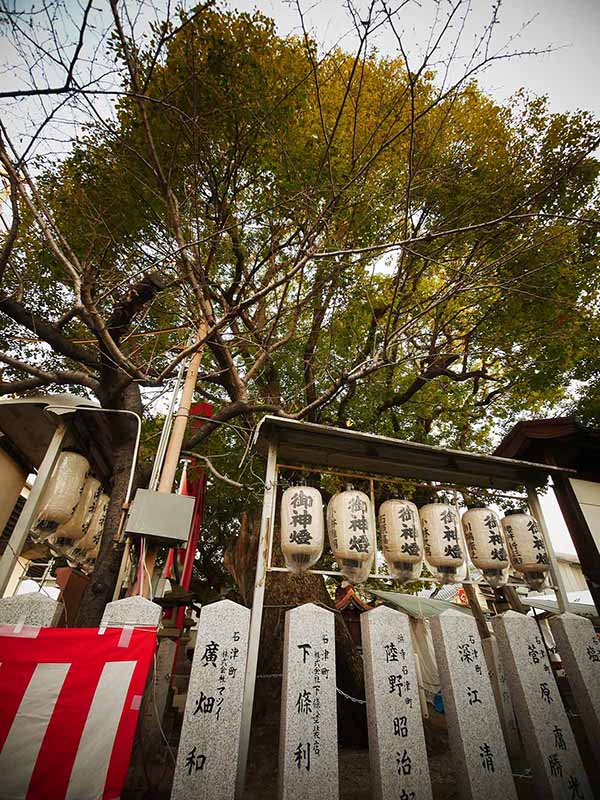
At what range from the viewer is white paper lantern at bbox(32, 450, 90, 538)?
167 inches

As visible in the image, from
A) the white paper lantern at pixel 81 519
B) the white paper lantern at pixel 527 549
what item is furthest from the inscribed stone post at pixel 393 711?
the white paper lantern at pixel 81 519

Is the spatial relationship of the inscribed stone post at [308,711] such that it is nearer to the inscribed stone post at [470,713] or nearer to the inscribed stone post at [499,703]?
the inscribed stone post at [470,713]

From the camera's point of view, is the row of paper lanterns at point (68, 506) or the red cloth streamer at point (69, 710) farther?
the row of paper lanterns at point (68, 506)

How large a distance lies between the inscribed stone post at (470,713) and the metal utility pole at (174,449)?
3064 mm

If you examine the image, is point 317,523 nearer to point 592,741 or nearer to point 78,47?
point 592,741

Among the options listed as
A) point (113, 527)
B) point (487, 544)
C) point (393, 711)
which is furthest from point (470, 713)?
point (113, 527)

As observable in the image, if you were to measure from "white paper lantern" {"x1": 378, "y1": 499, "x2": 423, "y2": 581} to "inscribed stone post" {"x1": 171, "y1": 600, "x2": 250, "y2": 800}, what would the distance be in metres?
1.87

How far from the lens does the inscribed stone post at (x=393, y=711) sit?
3.07 m

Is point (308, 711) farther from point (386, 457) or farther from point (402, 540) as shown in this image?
point (386, 457)

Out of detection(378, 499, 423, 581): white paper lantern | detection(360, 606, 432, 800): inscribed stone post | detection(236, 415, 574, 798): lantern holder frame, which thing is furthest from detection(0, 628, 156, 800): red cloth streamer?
detection(378, 499, 423, 581): white paper lantern

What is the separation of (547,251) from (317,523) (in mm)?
7902

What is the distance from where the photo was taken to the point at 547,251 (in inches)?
317

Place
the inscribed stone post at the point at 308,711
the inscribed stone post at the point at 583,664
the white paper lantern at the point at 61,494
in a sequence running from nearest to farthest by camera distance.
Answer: the inscribed stone post at the point at 308,711
the inscribed stone post at the point at 583,664
the white paper lantern at the point at 61,494

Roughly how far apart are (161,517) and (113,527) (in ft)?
4.89
